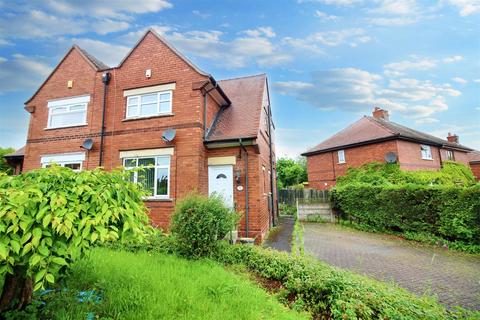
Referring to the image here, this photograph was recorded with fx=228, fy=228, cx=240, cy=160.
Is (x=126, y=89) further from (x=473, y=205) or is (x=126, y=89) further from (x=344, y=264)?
(x=473, y=205)

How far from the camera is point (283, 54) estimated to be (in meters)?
12.9

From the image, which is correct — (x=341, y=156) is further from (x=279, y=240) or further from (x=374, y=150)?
(x=279, y=240)

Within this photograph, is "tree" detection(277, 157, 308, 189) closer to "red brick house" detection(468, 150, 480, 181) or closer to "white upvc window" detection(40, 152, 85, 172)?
"red brick house" detection(468, 150, 480, 181)

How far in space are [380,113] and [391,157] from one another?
321 inches

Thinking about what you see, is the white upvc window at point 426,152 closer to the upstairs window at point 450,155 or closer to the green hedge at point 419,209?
the upstairs window at point 450,155

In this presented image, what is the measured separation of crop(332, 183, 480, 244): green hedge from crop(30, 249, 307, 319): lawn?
9299mm

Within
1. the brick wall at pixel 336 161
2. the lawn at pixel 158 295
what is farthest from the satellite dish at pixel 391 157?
the lawn at pixel 158 295

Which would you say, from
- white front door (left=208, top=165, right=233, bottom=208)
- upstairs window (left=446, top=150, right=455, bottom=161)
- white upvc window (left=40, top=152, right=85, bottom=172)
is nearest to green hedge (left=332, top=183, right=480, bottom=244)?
white front door (left=208, top=165, right=233, bottom=208)

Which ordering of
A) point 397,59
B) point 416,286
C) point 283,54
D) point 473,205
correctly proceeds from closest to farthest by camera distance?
point 416,286
point 473,205
point 397,59
point 283,54

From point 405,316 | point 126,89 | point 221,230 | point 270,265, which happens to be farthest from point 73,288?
point 126,89

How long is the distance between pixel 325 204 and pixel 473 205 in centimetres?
763

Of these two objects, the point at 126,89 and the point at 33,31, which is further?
the point at 126,89

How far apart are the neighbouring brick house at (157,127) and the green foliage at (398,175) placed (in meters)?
10.6

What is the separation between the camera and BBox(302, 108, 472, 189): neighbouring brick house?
62.4ft
